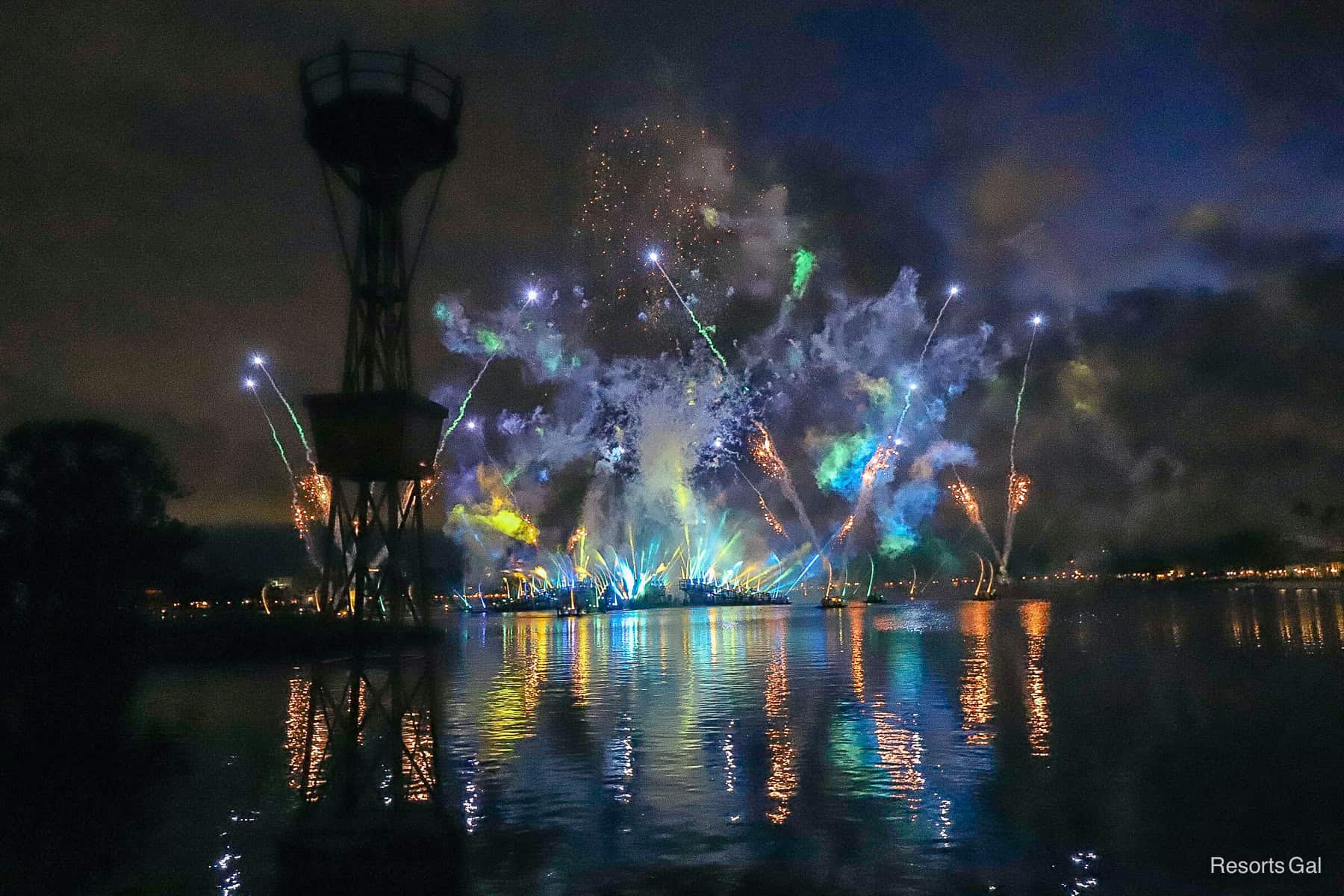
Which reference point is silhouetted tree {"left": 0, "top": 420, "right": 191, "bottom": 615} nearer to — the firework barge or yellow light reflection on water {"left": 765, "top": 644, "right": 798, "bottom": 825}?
yellow light reflection on water {"left": 765, "top": 644, "right": 798, "bottom": 825}

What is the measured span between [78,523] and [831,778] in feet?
131

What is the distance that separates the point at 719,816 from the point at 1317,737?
11183 mm

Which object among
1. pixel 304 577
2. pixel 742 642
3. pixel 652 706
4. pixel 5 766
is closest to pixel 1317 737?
pixel 652 706

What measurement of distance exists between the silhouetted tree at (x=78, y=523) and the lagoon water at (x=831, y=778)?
13886 millimetres

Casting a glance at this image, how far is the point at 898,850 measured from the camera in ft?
34.0

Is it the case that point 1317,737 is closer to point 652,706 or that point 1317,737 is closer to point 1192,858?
point 1192,858

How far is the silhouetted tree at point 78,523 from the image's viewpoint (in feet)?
135

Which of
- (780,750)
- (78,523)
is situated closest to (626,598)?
(78,523)

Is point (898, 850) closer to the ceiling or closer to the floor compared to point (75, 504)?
closer to the floor

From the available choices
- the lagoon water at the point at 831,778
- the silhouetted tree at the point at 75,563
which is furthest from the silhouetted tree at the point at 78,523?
the lagoon water at the point at 831,778

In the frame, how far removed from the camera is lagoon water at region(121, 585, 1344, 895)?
32.8 feet

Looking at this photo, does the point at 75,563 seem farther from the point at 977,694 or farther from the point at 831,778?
the point at 831,778

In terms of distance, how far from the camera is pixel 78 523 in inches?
1682

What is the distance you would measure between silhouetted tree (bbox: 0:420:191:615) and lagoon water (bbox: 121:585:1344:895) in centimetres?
1389
